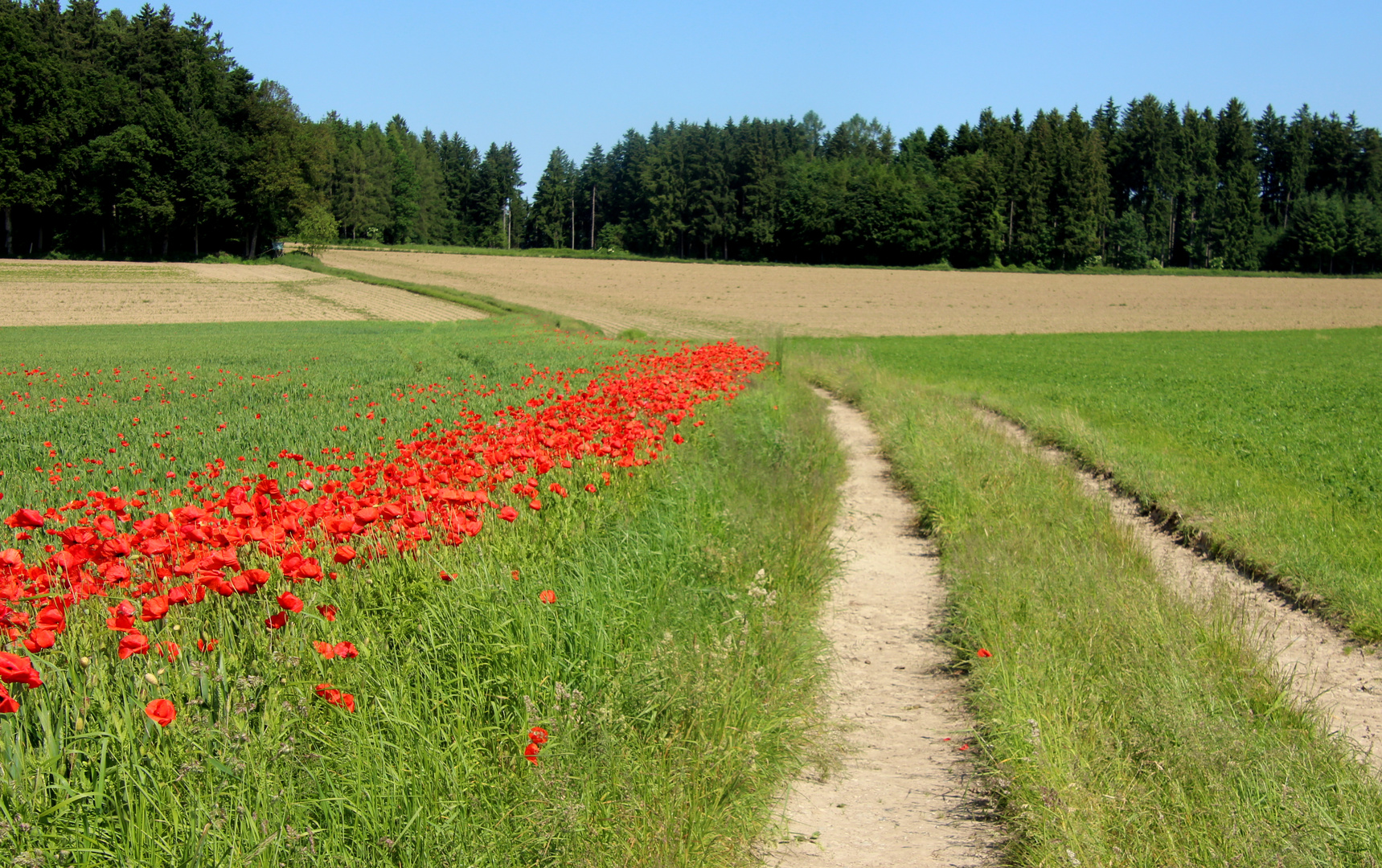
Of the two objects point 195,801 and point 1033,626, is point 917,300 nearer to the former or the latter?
point 1033,626

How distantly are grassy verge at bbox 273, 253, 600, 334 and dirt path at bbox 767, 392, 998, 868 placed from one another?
25100 millimetres

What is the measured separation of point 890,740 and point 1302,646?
306 centimetres

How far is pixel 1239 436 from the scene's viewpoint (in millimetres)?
11852

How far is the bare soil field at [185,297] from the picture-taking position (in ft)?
124

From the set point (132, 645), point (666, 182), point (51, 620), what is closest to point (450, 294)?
point (51, 620)

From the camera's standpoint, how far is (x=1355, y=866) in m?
2.87

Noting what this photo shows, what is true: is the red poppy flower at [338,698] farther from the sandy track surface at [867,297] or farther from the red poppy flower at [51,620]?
the sandy track surface at [867,297]

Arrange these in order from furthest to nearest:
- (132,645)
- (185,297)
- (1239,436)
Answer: (185,297)
(1239,436)
(132,645)

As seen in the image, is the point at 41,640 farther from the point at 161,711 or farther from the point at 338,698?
the point at 338,698

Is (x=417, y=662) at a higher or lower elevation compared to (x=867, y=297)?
lower

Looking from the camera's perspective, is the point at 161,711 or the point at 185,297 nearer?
the point at 161,711

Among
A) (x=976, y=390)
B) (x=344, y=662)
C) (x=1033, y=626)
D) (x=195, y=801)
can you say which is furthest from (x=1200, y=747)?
(x=976, y=390)

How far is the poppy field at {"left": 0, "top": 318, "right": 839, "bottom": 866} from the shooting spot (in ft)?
8.44

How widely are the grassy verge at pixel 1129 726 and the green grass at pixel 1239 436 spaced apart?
1.18 meters
